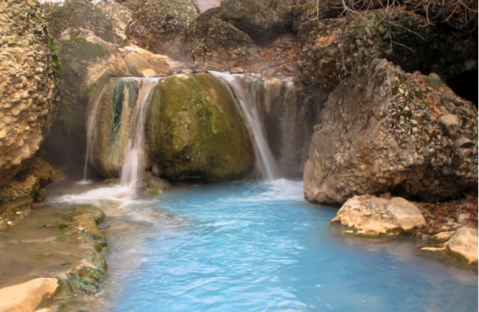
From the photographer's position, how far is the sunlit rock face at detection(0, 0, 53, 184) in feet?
15.8

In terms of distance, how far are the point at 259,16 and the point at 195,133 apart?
740cm

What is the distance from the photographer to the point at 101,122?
8.45 m

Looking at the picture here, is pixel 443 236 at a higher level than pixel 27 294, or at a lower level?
higher

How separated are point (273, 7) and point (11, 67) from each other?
36.0 feet

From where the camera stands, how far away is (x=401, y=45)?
5.82 m

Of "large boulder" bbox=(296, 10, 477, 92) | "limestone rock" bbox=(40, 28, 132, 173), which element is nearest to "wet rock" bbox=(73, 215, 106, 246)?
"large boulder" bbox=(296, 10, 477, 92)

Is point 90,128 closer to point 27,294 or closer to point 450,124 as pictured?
point 27,294

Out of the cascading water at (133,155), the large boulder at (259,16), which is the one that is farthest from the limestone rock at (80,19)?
the cascading water at (133,155)

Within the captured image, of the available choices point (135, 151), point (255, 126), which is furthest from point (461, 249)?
point (135, 151)

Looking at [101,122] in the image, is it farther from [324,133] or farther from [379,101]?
[379,101]

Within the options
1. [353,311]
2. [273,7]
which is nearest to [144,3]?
[273,7]

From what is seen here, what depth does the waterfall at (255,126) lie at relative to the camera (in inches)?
347

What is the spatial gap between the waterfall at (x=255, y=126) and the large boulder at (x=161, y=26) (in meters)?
5.47

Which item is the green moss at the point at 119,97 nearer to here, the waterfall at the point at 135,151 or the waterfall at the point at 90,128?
the waterfall at the point at 135,151
